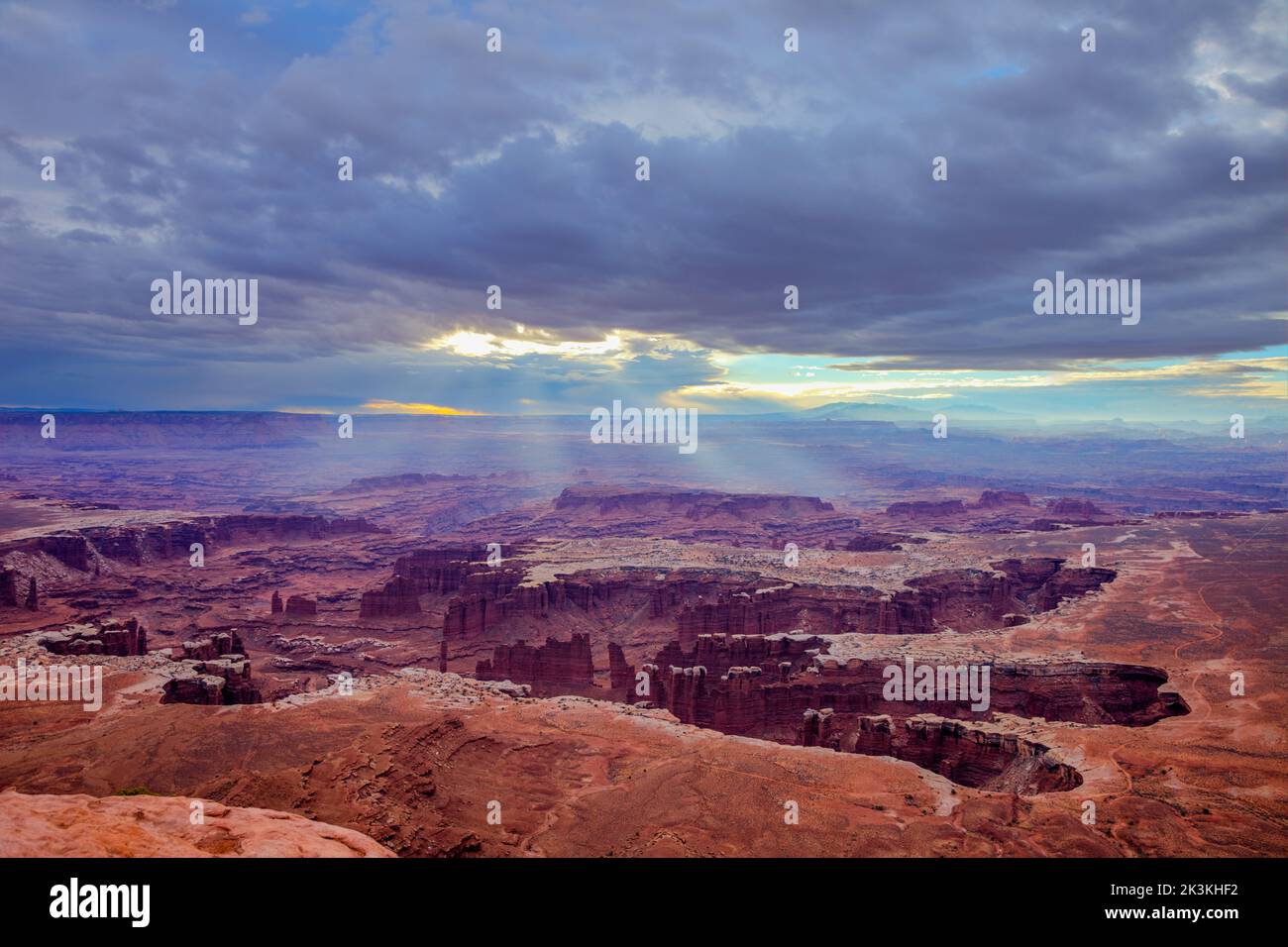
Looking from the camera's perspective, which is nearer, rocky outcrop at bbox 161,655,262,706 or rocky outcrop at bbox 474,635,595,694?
rocky outcrop at bbox 161,655,262,706

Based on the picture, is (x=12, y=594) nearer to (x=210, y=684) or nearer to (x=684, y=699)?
(x=210, y=684)

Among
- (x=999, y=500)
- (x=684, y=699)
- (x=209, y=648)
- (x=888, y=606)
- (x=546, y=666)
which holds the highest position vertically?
(x=999, y=500)

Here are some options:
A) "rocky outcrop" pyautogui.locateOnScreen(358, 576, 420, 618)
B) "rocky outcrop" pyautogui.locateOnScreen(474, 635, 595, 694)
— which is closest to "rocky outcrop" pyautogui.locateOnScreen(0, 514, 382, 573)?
"rocky outcrop" pyautogui.locateOnScreen(358, 576, 420, 618)

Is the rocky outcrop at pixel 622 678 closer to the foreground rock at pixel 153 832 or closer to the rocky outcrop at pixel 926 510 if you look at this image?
the foreground rock at pixel 153 832

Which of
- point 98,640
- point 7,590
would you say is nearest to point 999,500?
point 98,640

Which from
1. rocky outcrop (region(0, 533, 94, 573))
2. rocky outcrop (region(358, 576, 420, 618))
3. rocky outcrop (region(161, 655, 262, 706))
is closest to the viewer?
rocky outcrop (region(161, 655, 262, 706))

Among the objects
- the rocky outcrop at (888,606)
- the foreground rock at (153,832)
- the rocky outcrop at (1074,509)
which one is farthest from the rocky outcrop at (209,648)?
the rocky outcrop at (1074,509)

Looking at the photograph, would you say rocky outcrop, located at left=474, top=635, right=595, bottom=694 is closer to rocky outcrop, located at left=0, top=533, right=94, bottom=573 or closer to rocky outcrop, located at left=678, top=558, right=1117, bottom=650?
rocky outcrop, located at left=678, top=558, right=1117, bottom=650
